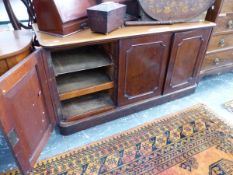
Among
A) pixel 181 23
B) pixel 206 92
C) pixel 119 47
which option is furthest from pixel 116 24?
pixel 206 92

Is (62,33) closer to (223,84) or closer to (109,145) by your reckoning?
(109,145)

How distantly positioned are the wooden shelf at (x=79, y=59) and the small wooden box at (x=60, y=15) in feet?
0.74

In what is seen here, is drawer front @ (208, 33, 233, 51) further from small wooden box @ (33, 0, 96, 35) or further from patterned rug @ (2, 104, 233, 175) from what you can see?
small wooden box @ (33, 0, 96, 35)

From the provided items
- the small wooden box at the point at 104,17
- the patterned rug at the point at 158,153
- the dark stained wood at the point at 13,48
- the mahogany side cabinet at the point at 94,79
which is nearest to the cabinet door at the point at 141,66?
the mahogany side cabinet at the point at 94,79

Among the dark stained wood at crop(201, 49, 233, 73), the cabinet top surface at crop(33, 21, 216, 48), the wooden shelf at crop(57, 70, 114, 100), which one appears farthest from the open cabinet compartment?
the dark stained wood at crop(201, 49, 233, 73)

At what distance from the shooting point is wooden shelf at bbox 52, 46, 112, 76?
128 cm

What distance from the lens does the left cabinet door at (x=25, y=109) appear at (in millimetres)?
834

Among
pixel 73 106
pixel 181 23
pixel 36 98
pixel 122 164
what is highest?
pixel 181 23

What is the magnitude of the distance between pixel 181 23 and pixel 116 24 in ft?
1.88

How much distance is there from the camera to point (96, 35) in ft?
4.04

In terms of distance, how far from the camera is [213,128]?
1.58 metres

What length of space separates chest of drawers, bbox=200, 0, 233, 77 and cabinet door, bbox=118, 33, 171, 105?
608 mm

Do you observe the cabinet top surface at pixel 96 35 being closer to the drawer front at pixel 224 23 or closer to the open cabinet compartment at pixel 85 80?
the open cabinet compartment at pixel 85 80

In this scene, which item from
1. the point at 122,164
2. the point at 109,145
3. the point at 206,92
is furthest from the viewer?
the point at 206,92
